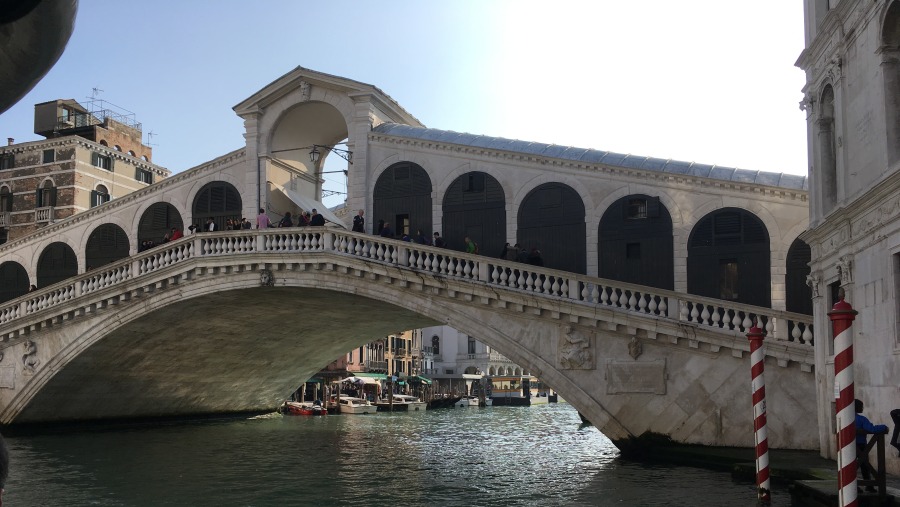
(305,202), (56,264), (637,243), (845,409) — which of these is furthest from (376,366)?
(845,409)

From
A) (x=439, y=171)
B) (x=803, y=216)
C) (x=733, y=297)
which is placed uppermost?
(x=439, y=171)

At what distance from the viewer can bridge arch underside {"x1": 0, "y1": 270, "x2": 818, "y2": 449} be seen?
19234 millimetres

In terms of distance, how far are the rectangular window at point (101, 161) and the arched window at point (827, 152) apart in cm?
3164

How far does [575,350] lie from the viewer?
2053cm

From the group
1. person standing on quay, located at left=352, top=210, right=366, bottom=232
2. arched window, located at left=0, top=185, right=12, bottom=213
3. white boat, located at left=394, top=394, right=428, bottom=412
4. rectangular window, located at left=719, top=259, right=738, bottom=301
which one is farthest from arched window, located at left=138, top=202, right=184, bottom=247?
white boat, located at left=394, top=394, right=428, bottom=412

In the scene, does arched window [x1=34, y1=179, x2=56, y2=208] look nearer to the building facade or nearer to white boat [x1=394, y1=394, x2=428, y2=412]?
white boat [x1=394, y1=394, x2=428, y2=412]

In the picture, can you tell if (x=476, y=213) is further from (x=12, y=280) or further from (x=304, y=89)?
(x=12, y=280)

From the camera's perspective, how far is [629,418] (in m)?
20.1

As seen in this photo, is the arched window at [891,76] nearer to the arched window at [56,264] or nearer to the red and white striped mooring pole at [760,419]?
the red and white striped mooring pole at [760,419]

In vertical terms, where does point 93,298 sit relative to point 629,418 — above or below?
above

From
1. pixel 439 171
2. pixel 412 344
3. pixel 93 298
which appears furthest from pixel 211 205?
pixel 412 344

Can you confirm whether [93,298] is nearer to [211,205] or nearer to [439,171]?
[211,205]

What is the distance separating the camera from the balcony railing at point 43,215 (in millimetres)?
37062

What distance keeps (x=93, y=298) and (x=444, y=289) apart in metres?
10.8
